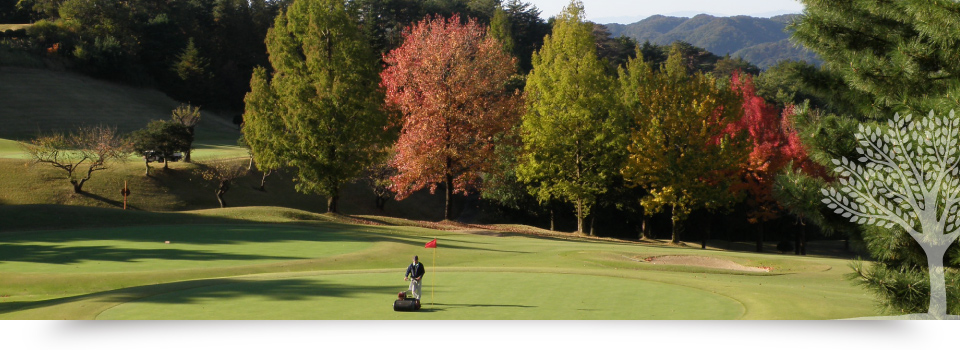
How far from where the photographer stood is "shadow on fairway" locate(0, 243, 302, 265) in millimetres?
22734

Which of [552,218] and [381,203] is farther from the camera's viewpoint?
[381,203]

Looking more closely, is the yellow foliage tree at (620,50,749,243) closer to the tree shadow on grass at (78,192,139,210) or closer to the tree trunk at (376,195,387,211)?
the tree trunk at (376,195,387,211)

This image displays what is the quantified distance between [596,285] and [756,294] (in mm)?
3594

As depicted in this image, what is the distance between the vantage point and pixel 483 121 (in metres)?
41.1

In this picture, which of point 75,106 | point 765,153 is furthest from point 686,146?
point 75,106

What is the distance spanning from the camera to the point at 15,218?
104ft

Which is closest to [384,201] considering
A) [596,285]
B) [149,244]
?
[149,244]

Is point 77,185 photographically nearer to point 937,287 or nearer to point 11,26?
point 937,287

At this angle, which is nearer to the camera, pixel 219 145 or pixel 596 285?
pixel 596 285

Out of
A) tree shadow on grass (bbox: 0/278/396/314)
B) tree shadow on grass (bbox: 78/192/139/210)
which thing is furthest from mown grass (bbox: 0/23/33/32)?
tree shadow on grass (bbox: 0/278/396/314)

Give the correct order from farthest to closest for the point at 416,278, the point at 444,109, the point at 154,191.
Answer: the point at 154,191, the point at 444,109, the point at 416,278

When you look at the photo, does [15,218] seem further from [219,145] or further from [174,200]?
[219,145]

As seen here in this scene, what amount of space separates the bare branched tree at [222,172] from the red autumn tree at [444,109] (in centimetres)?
1113

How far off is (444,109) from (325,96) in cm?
624
